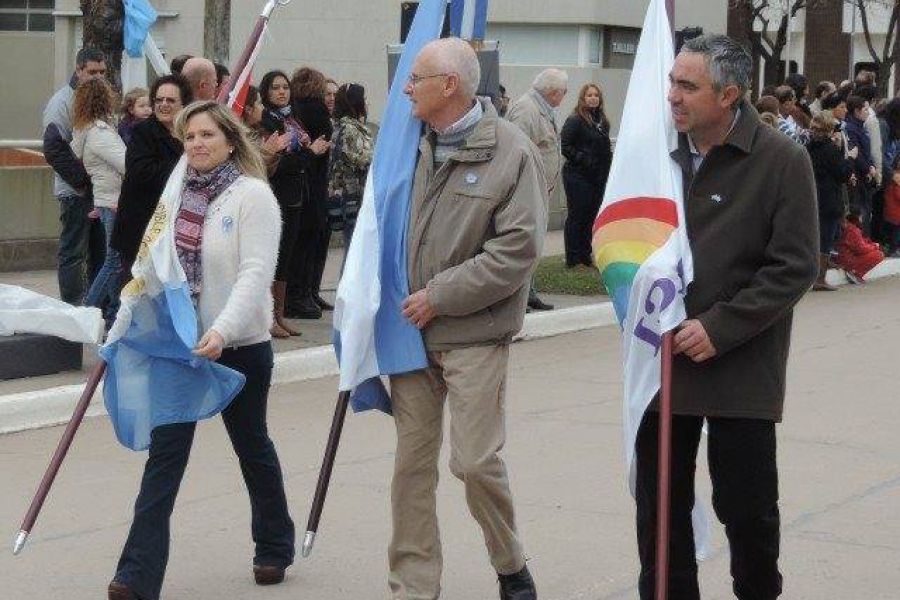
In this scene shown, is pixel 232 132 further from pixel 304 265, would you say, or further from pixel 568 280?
pixel 568 280

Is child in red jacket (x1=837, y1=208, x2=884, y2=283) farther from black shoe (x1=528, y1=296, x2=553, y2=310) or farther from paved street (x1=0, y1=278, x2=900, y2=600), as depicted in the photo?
paved street (x1=0, y1=278, x2=900, y2=600)

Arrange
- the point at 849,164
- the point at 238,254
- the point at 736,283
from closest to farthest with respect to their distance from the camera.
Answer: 1. the point at 736,283
2. the point at 238,254
3. the point at 849,164

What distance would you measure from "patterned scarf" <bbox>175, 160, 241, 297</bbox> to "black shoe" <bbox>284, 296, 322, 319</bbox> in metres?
6.68

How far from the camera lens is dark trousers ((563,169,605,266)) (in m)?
16.3

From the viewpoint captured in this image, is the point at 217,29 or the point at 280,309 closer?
the point at 280,309

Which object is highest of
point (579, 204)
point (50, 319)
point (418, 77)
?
point (418, 77)

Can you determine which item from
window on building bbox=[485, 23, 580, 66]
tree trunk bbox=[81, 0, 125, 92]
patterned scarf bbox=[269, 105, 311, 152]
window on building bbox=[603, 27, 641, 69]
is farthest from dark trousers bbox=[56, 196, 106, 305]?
window on building bbox=[603, 27, 641, 69]

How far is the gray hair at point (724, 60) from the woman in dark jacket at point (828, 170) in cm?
1144

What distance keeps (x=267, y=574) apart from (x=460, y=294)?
1411 millimetres

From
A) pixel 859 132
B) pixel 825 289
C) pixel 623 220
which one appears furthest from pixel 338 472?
pixel 859 132

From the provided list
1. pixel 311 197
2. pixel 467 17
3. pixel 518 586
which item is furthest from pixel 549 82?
pixel 518 586

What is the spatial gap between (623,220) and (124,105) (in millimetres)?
6910

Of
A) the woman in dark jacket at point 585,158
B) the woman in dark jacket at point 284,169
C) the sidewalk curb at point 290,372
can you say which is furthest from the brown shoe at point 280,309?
the woman in dark jacket at point 585,158

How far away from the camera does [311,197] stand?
12711 millimetres
